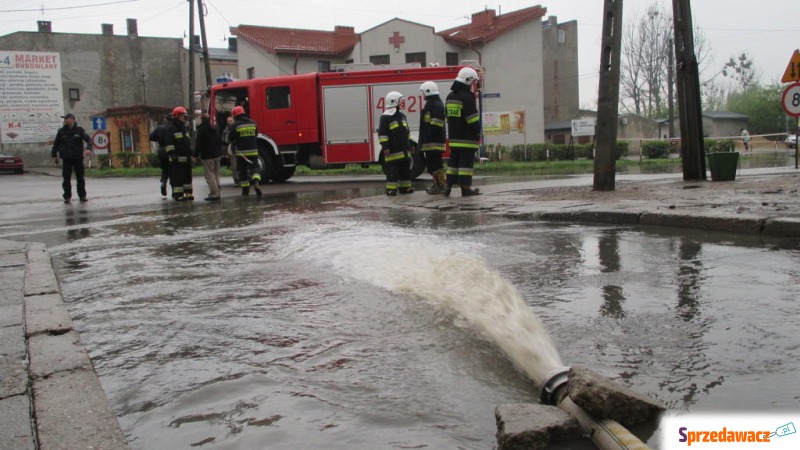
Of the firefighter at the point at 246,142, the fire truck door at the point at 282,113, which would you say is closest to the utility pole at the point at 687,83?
the firefighter at the point at 246,142

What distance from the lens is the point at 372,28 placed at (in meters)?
40.4

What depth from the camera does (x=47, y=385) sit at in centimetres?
272

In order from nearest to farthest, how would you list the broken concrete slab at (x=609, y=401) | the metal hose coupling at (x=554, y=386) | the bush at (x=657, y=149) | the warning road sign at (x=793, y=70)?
the broken concrete slab at (x=609, y=401)
the metal hose coupling at (x=554, y=386)
the warning road sign at (x=793, y=70)
the bush at (x=657, y=149)

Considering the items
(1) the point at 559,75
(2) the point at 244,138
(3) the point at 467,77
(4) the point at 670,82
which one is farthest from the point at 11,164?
(4) the point at 670,82

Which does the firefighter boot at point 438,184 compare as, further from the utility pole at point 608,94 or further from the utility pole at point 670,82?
the utility pole at point 670,82

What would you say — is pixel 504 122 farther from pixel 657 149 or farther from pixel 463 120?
pixel 463 120

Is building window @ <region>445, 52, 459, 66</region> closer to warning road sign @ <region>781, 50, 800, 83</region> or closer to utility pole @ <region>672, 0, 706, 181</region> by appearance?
warning road sign @ <region>781, 50, 800, 83</region>

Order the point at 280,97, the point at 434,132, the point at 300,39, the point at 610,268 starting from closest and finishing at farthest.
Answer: the point at 610,268 < the point at 434,132 < the point at 280,97 < the point at 300,39

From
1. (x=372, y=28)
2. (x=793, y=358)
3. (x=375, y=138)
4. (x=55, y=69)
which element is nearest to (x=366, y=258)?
(x=793, y=358)

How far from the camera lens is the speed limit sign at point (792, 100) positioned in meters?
15.5

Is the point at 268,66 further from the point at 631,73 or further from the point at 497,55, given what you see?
the point at 631,73

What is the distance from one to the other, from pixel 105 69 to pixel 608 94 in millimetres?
49163

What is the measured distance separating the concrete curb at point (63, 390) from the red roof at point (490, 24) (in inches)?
1526

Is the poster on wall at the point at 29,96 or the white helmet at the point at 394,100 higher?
the poster on wall at the point at 29,96
